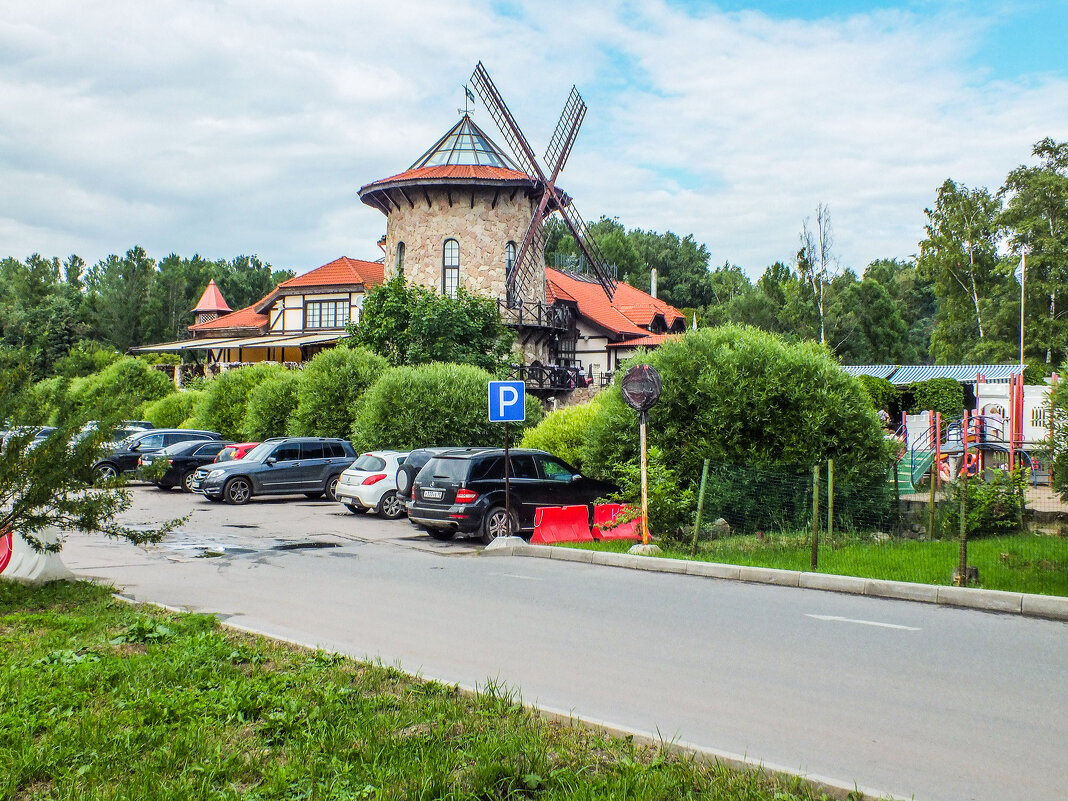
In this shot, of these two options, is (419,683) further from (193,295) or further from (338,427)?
(193,295)

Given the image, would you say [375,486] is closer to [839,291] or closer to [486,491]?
[486,491]

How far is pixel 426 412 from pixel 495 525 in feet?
34.2

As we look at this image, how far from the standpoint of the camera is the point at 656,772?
200 inches

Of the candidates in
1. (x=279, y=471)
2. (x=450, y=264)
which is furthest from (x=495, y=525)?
(x=450, y=264)

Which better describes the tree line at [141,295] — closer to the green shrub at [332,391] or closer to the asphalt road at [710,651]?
the green shrub at [332,391]

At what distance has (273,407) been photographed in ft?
118

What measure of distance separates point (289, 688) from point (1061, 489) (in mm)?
9224

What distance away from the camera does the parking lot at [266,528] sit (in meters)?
16.8

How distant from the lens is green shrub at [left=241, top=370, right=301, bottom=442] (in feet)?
118

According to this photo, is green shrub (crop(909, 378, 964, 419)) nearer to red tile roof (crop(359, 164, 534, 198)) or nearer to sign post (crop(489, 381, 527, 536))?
red tile roof (crop(359, 164, 534, 198))

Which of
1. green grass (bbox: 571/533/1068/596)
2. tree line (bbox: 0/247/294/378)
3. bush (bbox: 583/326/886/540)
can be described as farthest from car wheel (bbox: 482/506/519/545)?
tree line (bbox: 0/247/294/378)

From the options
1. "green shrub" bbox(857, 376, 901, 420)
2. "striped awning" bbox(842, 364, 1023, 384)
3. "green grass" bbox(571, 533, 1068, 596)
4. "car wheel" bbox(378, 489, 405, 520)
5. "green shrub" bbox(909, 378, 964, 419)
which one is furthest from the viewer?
"striped awning" bbox(842, 364, 1023, 384)

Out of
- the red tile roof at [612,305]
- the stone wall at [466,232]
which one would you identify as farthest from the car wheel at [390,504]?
the red tile roof at [612,305]

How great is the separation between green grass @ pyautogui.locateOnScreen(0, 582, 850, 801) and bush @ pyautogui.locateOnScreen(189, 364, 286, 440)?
33724mm
